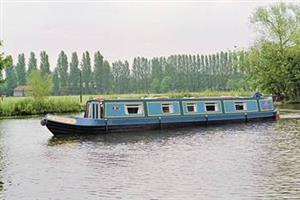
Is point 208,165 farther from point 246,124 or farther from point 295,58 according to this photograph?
point 295,58

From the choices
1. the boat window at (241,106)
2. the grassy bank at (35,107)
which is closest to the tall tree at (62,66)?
the grassy bank at (35,107)

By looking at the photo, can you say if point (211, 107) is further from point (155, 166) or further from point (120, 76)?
point (120, 76)

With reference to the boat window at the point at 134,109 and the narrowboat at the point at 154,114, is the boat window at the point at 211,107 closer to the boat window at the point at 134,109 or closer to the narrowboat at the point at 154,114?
the narrowboat at the point at 154,114

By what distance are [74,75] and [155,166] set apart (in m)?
80.3

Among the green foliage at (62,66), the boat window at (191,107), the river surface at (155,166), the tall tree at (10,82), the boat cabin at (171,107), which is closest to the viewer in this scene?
the river surface at (155,166)

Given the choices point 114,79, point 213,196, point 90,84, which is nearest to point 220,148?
point 213,196

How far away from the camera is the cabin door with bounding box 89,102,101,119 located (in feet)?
85.6

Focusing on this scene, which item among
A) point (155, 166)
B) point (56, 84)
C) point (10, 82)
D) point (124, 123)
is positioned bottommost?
point (155, 166)

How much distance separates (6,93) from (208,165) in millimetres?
81864

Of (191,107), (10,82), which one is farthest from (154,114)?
(10,82)

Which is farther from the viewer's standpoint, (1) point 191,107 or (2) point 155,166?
(1) point 191,107

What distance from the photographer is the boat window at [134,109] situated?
88.5 ft

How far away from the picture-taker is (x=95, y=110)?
26328mm

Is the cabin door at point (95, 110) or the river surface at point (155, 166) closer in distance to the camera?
the river surface at point (155, 166)
